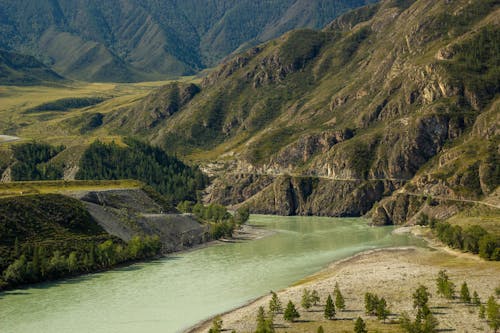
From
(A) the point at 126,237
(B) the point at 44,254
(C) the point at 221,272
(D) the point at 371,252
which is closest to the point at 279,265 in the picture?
(C) the point at 221,272

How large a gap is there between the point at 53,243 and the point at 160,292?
121 feet

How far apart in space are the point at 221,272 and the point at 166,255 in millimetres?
32135

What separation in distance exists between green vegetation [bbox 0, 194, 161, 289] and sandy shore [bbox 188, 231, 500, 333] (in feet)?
160

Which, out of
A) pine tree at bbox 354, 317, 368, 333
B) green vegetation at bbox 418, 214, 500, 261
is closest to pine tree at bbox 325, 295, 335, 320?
pine tree at bbox 354, 317, 368, 333

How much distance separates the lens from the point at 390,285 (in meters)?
121

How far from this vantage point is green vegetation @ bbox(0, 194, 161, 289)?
139750 millimetres

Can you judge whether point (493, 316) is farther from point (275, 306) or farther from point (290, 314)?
point (275, 306)

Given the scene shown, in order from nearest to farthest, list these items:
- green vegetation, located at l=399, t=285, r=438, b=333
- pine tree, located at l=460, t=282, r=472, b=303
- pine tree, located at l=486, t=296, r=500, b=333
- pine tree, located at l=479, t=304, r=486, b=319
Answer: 1. green vegetation, located at l=399, t=285, r=438, b=333
2. pine tree, located at l=486, t=296, r=500, b=333
3. pine tree, located at l=479, t=304, r=486, b=319
4. pine tree, located at l=460, t=282, r=472, b=303

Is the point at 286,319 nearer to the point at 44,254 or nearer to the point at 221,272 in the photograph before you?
the point at 221,272

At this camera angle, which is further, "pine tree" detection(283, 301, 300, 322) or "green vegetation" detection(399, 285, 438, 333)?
"pine tree" detection(283, 301, 300, 322)

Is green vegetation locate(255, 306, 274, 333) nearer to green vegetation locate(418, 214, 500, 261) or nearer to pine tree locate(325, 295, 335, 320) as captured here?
pine tree locate(325, 295, 335, 320)

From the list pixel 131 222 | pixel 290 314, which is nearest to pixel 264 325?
pixel 290 314

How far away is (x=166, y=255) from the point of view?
586 ft

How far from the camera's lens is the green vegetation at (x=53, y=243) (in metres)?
140
